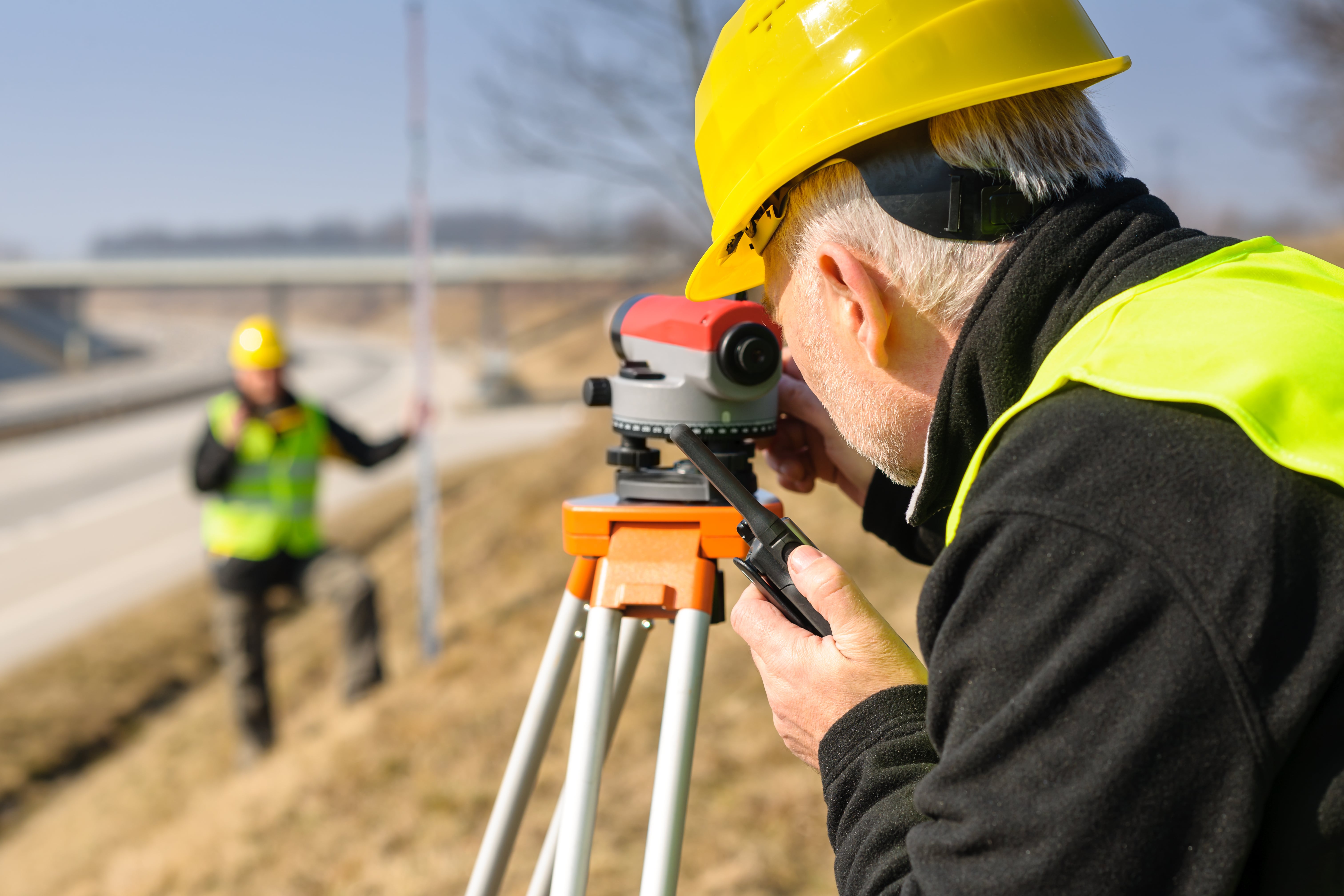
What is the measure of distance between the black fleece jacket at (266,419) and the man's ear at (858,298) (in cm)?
520

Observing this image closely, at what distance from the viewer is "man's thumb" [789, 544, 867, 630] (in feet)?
3.39

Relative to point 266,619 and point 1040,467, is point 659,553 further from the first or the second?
point 266,619

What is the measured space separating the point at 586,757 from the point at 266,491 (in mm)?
4763

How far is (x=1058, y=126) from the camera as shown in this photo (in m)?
1.04

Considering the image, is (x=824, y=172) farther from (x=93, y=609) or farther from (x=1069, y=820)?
(x=93, y=609)

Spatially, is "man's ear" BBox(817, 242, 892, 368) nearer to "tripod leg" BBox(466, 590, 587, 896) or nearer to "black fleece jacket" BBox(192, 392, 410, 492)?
"tripod leg" BBox(466, 590, 587, 896)

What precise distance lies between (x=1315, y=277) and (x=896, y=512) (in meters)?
0.80

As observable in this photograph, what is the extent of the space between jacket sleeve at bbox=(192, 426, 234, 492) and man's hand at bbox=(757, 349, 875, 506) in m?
4.52

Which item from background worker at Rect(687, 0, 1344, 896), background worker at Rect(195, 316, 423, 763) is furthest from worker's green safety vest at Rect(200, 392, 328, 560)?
background worker at Rect(687, 0, 1344, 896)

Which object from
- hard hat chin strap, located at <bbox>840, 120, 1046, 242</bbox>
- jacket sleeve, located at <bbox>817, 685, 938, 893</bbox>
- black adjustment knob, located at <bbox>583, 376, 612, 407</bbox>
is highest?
hard hat chin strap, located at <bbox>840, 120, 1046, 242</bbox>

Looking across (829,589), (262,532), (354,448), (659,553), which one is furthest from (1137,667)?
(354,448)

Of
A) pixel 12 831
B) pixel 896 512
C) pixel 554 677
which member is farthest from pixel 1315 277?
pixel 12 831

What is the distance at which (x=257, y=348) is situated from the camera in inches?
226

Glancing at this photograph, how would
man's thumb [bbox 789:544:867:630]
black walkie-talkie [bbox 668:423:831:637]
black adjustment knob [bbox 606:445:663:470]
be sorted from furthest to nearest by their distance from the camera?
A: black adjustment knob [bbox 606:445:663:470]
black walkie-talkie [bbox 668:423:831:637]
man's thumb [bbox 789:544:867:630]
